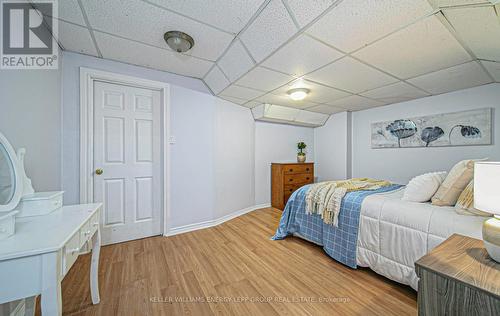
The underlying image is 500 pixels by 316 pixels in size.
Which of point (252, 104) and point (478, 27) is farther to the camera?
point (252, 104)

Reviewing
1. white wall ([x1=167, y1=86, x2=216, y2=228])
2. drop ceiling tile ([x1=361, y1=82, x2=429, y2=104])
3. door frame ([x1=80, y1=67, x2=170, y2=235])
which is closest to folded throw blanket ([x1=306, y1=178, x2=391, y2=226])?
drop ceiling tile ([x1=361, y1=82, x2=429, y2=104])

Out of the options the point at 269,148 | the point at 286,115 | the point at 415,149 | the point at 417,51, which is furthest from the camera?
the point at 269,148

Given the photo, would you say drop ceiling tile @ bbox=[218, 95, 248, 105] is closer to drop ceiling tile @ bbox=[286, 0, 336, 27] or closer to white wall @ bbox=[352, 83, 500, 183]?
drop ceiling tile @ bbox=[286, 0, 336, 27]

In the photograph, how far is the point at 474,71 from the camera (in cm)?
201

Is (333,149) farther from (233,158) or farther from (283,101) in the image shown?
(233,158)

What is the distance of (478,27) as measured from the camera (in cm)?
130

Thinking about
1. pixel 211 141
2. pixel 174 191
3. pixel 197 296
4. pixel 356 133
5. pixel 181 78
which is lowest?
pixel 197 296

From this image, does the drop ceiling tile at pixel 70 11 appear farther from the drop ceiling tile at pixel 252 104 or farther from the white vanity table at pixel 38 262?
the drop ceiling tile at pixel 252 104

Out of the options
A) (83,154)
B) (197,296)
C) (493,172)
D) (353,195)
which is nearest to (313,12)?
(493,172)

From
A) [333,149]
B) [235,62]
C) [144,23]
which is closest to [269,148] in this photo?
[333,149]

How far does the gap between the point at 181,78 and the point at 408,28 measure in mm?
2484

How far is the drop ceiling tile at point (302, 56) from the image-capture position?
1.63 metres

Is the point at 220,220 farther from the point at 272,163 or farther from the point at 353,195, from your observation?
the point at 353,195

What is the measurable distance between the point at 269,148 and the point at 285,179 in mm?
766
